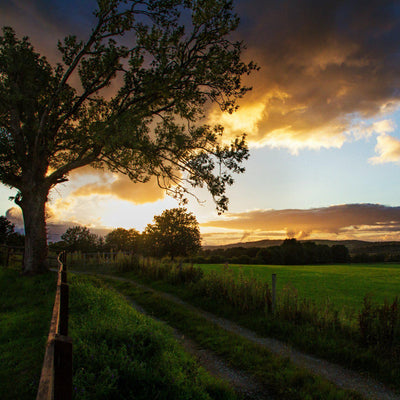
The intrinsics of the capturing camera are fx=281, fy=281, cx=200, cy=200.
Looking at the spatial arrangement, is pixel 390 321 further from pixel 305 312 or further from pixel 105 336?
pixel 105 336

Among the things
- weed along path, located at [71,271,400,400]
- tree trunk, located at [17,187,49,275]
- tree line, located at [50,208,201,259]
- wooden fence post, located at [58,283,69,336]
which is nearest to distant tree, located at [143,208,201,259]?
tree line, located at [50,208,201,259]

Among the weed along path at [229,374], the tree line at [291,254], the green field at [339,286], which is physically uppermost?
the weed along path at [229,374]

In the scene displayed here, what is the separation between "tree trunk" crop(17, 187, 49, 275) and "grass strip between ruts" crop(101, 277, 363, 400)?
9921 millimetres

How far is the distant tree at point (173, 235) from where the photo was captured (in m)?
52.4

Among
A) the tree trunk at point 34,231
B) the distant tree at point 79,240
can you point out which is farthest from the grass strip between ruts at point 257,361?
the distant tree at point 79,240

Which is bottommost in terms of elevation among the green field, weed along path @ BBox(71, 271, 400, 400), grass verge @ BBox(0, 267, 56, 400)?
the green field

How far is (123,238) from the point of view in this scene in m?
79.7

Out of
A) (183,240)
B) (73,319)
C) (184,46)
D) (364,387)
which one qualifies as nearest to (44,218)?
(73,319)

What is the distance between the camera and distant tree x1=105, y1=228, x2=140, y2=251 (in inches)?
3049

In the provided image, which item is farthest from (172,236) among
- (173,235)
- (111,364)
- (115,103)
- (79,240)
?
(111,364)

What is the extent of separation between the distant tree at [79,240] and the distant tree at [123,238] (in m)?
11.1

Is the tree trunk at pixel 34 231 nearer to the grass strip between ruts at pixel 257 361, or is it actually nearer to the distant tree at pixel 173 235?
the grass strip between ruts at pixel 257 361

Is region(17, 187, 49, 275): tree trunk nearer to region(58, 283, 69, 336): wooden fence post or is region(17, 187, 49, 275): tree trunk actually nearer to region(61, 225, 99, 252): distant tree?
region(58, 283, 69, 336): wooden fence post

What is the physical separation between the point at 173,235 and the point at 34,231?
35.0 m
